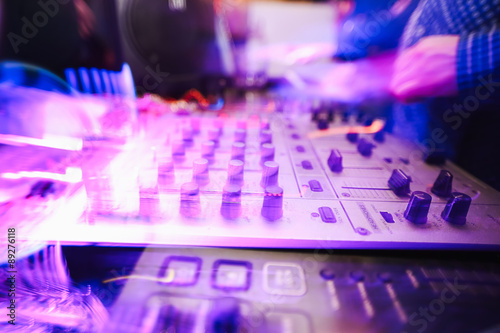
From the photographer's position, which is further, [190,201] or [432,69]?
[432,69]

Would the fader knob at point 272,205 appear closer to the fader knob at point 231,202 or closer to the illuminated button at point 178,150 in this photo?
the fader knob at point 231,202

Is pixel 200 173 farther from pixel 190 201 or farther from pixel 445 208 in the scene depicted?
pixel 445 208

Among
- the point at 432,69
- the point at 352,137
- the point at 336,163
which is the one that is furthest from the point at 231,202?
the point at 432,69

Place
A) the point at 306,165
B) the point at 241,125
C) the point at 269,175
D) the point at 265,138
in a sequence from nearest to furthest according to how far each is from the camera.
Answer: the point at 269,175, the point at 306,165, the point at 265,138, the point at 241,125

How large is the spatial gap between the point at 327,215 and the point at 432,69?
1.84ft

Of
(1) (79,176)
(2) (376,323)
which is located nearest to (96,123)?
(1) (79,176)

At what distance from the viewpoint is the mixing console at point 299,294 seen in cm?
38

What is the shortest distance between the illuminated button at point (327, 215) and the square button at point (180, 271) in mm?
227

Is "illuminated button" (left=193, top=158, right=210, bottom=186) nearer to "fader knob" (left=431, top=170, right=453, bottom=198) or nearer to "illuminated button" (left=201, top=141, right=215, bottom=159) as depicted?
"illuminated button" (left=201, top=141, right=215, bottom=159)

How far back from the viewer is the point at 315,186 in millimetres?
575

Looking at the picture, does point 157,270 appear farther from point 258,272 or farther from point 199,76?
point 199,76

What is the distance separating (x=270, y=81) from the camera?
6.01 ft

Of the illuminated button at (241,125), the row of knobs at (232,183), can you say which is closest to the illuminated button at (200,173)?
the row of knobs at (232,183)

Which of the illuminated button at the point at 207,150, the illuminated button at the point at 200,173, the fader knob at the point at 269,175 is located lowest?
the fader knob at the point at 269,175
